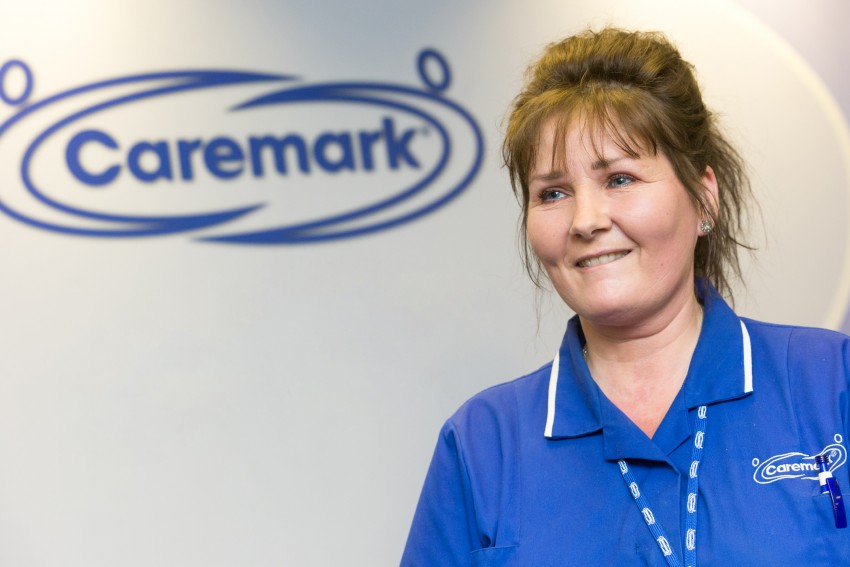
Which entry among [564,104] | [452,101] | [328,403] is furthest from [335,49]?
[564,104]

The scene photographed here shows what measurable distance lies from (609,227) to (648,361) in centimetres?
24

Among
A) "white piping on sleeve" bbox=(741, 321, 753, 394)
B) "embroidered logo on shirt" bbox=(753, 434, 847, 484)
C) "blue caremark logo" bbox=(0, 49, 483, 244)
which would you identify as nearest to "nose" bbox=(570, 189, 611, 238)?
"white piping on sleeve" bbox=(741, 321, 753, 394)

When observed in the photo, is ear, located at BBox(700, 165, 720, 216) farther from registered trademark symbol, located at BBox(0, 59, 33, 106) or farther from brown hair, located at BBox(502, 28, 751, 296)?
registered trademark symbol, located at BBox(0, 59, 33, 106)

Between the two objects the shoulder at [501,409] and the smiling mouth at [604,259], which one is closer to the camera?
the smiling mouth at [604,259]

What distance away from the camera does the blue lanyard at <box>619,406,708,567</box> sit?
1519 mm

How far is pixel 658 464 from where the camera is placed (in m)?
1.61

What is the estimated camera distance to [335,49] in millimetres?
3660

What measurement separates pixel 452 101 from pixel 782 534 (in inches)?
95.1

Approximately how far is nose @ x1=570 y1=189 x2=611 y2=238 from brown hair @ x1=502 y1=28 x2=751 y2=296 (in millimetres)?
83

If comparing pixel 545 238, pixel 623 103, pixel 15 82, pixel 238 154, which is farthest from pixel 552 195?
pixel 15 82

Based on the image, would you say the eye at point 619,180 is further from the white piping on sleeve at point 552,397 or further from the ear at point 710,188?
the white piping on sleeve at point 552,397

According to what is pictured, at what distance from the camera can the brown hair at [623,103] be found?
1.65 m

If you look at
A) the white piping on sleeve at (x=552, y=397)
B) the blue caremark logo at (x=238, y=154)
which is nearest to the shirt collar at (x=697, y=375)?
the white piping on sleeve at (x=552, y=397)

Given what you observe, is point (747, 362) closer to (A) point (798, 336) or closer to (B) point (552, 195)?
(A) point (798, 336)
